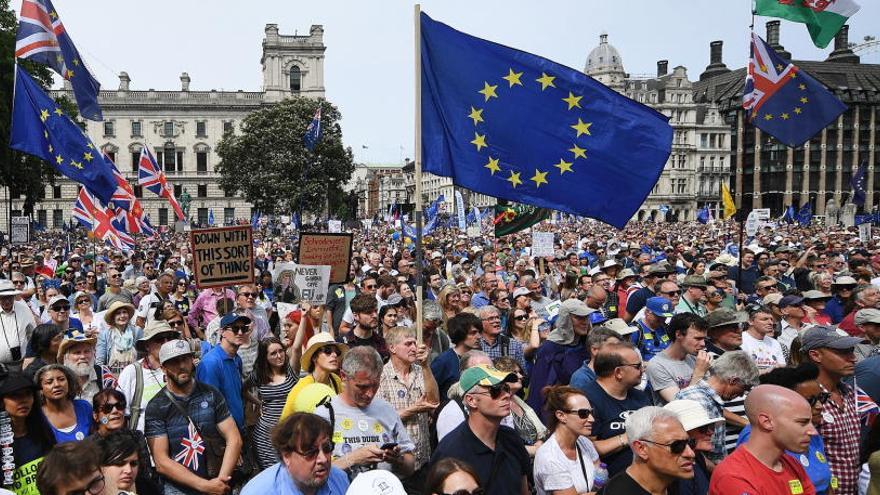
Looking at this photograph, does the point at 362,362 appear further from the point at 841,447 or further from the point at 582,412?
the point at 841,447

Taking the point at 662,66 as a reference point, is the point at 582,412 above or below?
below

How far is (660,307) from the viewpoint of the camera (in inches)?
296

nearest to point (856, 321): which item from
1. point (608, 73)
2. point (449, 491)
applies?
point (449, 491)

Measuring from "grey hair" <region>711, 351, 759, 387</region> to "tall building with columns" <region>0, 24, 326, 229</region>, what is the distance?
82204 millimetres

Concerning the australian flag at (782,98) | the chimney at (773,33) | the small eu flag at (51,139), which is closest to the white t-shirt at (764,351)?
the australian flag at (782,98)

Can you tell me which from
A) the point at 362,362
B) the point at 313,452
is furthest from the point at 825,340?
the point at 313,452

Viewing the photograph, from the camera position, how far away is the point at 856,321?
21.5 ft

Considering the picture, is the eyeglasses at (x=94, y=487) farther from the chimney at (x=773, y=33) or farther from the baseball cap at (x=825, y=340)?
the chimney at (x=773, y=33)

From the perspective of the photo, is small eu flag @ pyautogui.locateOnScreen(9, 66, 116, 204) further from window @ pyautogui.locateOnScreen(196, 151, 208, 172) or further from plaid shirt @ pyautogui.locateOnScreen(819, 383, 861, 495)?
window @ pyautogui.locateOnScreen(196, 151, 208, 172)

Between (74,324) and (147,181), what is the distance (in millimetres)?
11967

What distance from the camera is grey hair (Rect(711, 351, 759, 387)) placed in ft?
16.2

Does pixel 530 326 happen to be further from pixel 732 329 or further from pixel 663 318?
pixel 732 329

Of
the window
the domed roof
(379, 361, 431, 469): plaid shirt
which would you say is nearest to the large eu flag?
(379, 361, 431, 469): plaid shirt

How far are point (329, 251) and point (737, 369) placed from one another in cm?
437
